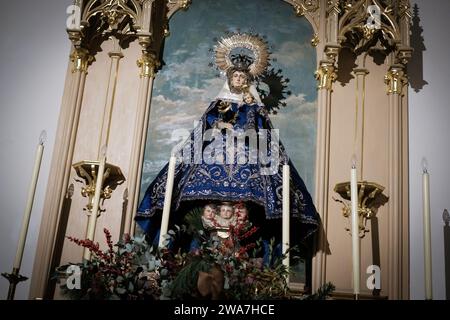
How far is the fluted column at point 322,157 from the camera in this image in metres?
3.70

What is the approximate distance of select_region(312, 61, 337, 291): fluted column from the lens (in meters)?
3.70

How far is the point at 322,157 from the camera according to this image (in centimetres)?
392

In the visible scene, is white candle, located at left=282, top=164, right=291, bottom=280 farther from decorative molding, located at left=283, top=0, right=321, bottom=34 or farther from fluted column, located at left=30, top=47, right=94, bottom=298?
decorative molding, located at left=283, top=0, right=321, bottom=34

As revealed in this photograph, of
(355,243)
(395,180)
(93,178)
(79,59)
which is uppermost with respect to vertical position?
(79,59)

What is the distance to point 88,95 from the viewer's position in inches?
162

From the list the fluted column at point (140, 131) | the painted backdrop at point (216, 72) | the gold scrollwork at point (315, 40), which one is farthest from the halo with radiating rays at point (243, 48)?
the fluted column at point (140, 131)

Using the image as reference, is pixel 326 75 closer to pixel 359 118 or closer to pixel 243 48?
pixel 359 118

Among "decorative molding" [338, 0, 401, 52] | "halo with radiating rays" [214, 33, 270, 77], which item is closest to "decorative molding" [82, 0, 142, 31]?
"halo with radiating rays" [214, 33, 270, 77]

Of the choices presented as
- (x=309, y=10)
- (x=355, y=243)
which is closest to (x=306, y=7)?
(x=309, y=10)

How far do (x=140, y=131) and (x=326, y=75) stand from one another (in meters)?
1.23

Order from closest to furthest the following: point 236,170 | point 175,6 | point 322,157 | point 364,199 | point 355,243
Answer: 1. point 355,243
2. point 236,170
3. point 364,199
4. point 322,157
5. point 175,6

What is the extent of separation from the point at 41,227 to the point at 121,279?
5.18 ft
